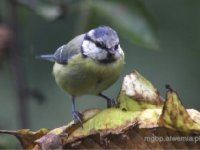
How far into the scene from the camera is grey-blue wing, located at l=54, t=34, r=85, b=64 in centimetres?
236

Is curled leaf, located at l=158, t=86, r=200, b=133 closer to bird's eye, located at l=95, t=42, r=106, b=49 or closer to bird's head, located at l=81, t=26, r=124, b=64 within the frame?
bird's head, located at l=81, t=26, r=124, b=64

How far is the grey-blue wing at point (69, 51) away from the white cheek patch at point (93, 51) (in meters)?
0.05

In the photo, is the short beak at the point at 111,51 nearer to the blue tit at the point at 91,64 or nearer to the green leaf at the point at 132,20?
the blue tit at the point at 91,64

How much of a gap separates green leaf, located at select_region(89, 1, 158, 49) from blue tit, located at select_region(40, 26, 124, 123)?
4.5 inches

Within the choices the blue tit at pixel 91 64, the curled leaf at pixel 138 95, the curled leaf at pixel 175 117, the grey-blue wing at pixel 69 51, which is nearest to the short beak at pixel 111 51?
the blue tit at pixel 91 64

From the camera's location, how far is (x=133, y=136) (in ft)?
3.67

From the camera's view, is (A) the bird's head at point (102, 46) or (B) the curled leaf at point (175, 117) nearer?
(B) the curled leaf at point (175, 117)

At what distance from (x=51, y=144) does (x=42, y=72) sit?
2775mm

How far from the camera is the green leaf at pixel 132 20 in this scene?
5.98ft

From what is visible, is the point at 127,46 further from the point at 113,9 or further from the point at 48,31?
the point at 113,9

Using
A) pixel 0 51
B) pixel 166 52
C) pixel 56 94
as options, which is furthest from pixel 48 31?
pixel 0 51

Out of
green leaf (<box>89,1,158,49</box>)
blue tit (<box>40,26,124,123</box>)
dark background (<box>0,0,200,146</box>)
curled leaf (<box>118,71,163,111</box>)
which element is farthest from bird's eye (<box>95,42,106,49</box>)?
dark background (<box>0,0,200,146</box>)

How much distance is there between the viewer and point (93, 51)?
87.8 inches

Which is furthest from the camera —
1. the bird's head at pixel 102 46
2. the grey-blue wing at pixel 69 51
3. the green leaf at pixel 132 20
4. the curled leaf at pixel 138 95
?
the grey-blue wing at pixel 69 51
